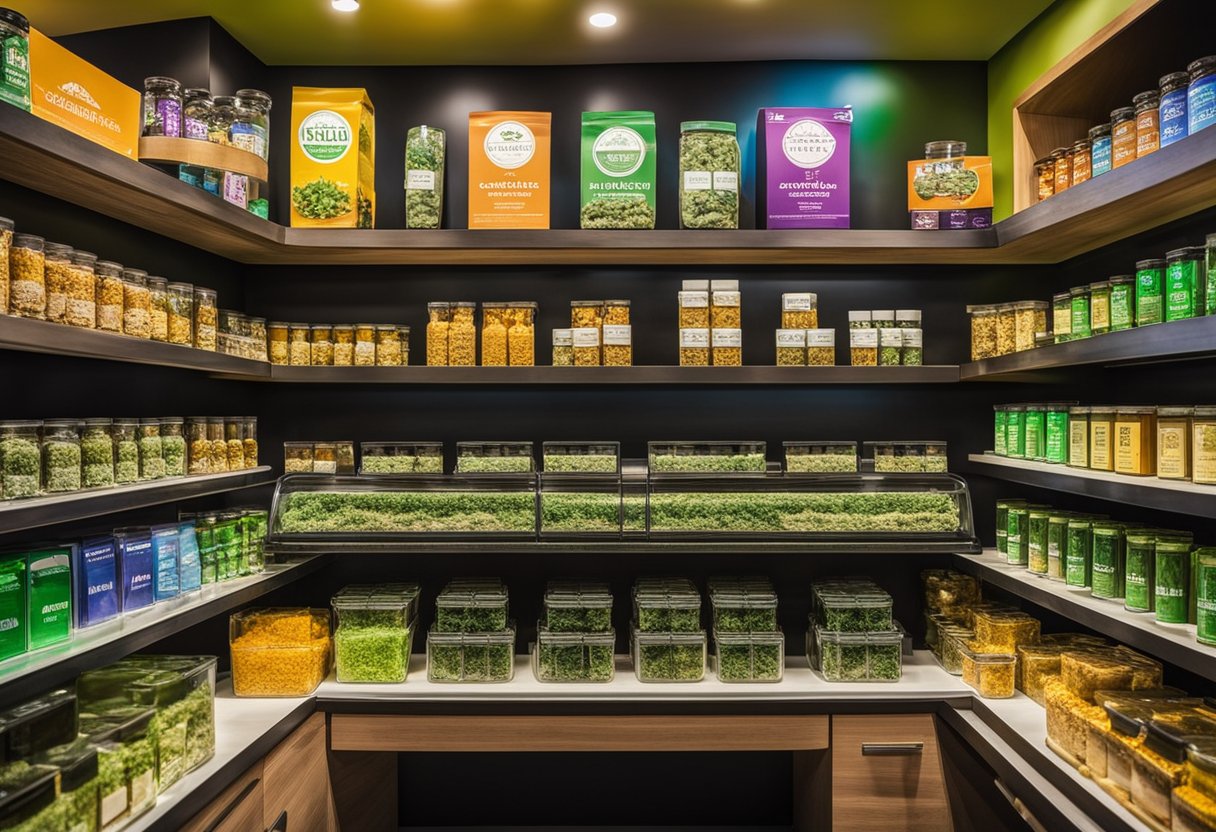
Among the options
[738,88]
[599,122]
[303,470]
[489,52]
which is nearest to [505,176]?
[599,122]

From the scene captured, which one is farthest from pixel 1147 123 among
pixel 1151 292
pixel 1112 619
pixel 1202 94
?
pixel 1112 619

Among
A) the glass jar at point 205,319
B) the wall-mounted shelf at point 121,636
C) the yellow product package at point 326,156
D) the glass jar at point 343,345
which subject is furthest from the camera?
the glass jar at point 343,345

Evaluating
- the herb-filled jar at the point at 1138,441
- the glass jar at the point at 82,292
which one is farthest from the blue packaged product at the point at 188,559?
the herb-filled jar at the point at 1138,441

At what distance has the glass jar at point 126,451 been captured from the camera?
1960mm

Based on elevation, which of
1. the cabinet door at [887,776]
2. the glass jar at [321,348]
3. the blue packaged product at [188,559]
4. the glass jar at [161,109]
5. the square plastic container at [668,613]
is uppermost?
the glass jar at [161,109]

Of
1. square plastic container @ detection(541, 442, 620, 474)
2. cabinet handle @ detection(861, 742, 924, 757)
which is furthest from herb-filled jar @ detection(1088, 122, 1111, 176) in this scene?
cabinet handle @ detection(861, 742, 924, 757)

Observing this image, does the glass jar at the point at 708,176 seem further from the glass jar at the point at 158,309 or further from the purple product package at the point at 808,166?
the glass jar at the point at 158,309

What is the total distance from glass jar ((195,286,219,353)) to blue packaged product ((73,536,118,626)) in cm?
67

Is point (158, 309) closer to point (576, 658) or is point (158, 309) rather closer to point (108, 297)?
point (108, 297)

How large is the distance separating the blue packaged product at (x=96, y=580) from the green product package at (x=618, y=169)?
1728mm

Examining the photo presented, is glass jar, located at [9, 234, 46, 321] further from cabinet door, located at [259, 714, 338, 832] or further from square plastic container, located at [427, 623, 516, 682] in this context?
square plastic container, located at [427, 623, 516, 682]

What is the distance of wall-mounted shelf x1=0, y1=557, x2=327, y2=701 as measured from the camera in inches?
60.4

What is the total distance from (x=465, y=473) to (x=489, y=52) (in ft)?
5.28

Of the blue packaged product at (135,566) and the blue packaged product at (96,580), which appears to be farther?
the blue packaged product at (135,566)
